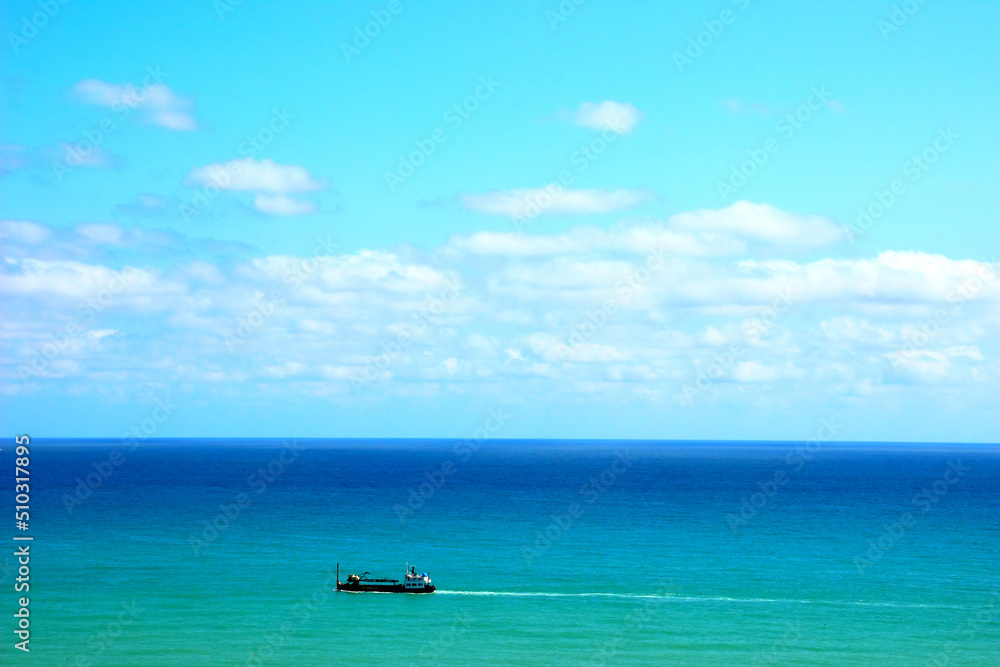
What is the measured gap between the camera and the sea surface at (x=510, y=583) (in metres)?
49.9

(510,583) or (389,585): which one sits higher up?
(510,583)

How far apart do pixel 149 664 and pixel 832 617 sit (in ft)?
129

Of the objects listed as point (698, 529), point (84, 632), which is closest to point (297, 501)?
point (698, 529)

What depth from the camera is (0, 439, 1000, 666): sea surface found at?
4991 cm

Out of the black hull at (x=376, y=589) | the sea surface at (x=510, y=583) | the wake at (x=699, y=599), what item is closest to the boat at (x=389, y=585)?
the black hull at (x=376, y=589)

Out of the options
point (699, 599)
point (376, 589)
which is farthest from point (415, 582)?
point (699, 599)

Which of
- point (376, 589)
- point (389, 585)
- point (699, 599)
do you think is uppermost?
point (389, 585)

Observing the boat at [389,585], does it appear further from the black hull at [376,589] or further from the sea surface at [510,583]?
the sea surface at [510,583]

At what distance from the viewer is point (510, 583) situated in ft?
215

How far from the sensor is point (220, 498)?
133 meters

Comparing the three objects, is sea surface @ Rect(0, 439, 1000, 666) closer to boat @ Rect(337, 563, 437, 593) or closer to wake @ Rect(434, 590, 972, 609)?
A: wake @ Rect(434, 590, 972, 609)

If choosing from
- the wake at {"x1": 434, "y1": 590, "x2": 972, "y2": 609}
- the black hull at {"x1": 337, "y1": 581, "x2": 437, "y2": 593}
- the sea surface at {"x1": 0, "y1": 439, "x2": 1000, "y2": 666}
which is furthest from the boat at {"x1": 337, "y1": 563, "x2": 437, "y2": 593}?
the sea surface at {"x1": 0, "y1": 439, "x2": 1000, "y2": 666}

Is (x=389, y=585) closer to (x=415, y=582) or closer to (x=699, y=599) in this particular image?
(x=415, y=582)

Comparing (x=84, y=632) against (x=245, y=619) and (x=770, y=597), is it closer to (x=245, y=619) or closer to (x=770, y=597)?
(x=245, y=619)
